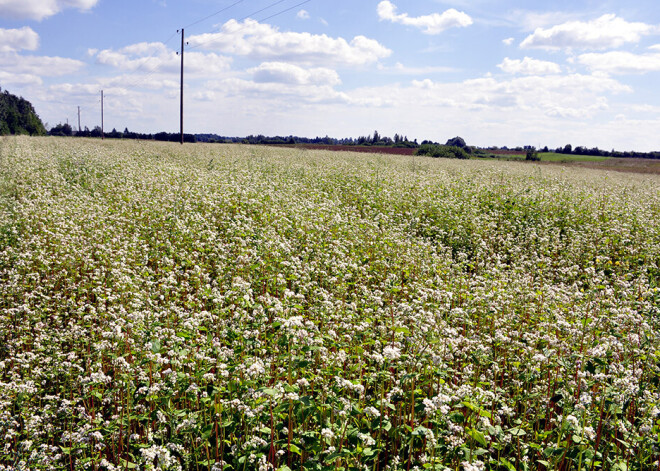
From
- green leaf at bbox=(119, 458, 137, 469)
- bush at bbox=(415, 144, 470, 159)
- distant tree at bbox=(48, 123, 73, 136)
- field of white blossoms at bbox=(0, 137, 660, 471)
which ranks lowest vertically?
green leaf at bbox=(119, 458, 137, 469)

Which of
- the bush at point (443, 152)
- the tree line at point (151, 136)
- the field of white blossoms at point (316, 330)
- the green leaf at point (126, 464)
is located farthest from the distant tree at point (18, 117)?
the green leaf at point (126, 464)

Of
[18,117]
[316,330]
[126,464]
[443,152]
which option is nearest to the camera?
[126,464]

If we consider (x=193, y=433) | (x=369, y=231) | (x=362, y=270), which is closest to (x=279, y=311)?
(x=193, y=433)

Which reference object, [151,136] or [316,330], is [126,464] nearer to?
[316,330]

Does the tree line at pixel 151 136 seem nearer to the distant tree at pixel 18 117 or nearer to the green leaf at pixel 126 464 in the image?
the distant tree at pixel 18 117

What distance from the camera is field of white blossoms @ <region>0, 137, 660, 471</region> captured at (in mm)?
3861

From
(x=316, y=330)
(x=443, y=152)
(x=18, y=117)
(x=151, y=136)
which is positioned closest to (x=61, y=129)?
(x=18, y=117)

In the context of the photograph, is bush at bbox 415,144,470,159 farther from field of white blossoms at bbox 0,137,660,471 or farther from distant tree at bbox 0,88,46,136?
distant tree at bbox 0,88,46,136

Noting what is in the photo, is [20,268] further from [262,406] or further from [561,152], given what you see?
[561,152]

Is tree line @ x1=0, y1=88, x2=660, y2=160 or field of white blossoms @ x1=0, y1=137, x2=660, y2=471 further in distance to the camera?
tree line @ x1=0, y1=88, x2=660, y2=160

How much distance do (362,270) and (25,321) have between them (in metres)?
5.60

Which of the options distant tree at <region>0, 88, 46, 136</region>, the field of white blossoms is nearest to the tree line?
distant tree at <region>0, 88, 46, 136</region>

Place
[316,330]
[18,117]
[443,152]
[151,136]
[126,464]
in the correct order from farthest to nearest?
[18,117] < [151,136] < [443,152] < [316,330] < [126,464]

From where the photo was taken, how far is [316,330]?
4805mm
